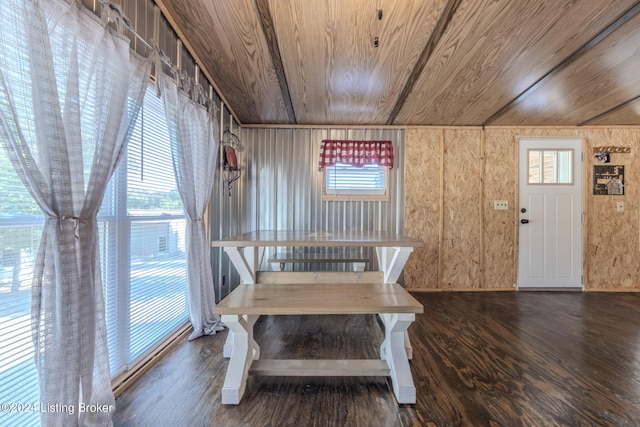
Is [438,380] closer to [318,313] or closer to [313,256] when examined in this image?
[318,313]

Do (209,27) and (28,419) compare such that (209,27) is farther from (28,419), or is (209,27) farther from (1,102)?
(28,419)

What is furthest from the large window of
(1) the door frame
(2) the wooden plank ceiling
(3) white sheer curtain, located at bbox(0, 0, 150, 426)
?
(1) the door frame

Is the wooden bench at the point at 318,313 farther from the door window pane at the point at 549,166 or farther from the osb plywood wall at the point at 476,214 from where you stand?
the door window pane at the point at 549,166

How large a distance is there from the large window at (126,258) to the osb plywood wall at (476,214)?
9.31ft

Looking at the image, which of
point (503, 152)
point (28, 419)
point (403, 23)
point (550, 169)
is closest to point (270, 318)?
point (28, 419)

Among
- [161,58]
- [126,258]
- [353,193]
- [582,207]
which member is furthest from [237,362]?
[582,207]

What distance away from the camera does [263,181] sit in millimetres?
3586

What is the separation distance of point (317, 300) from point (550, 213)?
3.76 metres

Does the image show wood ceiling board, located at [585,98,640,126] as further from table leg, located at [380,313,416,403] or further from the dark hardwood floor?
table leg, located at [380,313,416,403]

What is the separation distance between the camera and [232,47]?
1979 millimetres

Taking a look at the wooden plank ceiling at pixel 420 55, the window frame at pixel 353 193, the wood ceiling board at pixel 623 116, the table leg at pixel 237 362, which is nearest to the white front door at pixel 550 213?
the wood ceiling board at pixel 623 116

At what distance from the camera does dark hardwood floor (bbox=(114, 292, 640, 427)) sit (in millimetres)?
1312

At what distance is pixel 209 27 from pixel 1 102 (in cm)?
136

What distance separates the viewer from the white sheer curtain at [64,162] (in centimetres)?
88
